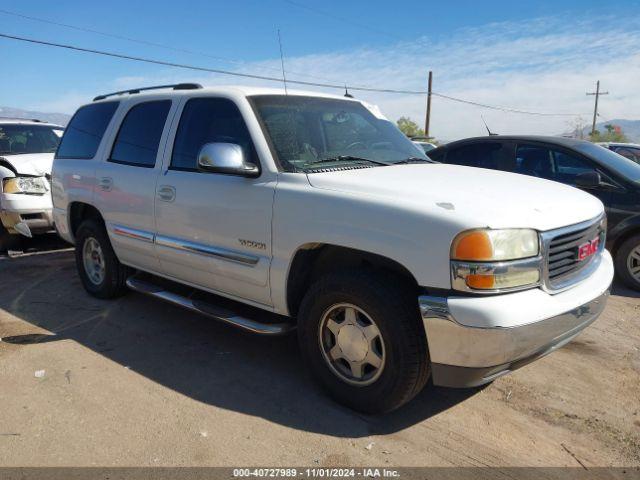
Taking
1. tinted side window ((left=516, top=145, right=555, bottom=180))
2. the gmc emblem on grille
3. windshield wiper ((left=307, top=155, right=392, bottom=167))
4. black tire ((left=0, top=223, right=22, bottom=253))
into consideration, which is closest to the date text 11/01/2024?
the gmc emblem on grille

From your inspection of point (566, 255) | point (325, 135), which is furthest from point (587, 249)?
point (325, 135)

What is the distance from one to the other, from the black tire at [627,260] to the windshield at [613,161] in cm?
67

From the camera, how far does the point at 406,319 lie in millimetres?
2730

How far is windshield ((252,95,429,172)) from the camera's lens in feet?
11.4

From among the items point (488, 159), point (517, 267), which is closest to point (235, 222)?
point (517, 267)

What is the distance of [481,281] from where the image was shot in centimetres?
252

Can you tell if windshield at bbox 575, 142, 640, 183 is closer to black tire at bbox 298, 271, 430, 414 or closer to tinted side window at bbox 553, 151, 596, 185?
tinted side window at bbox 553, 151, 596, 185

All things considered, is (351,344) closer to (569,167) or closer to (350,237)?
Answer: (350,237)

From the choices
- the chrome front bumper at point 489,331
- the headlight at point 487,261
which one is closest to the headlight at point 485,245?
the headlight at point 487,261

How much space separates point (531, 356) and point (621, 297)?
3.28 metres

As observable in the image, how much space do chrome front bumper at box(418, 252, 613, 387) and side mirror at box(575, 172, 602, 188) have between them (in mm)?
3198

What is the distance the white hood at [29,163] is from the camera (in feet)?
23.2

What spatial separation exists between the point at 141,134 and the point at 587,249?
3539 millimetres

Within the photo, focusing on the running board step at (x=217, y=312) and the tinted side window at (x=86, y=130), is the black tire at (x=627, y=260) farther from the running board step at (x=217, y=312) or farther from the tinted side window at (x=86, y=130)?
the tinted side window at (x=86, y=130)
